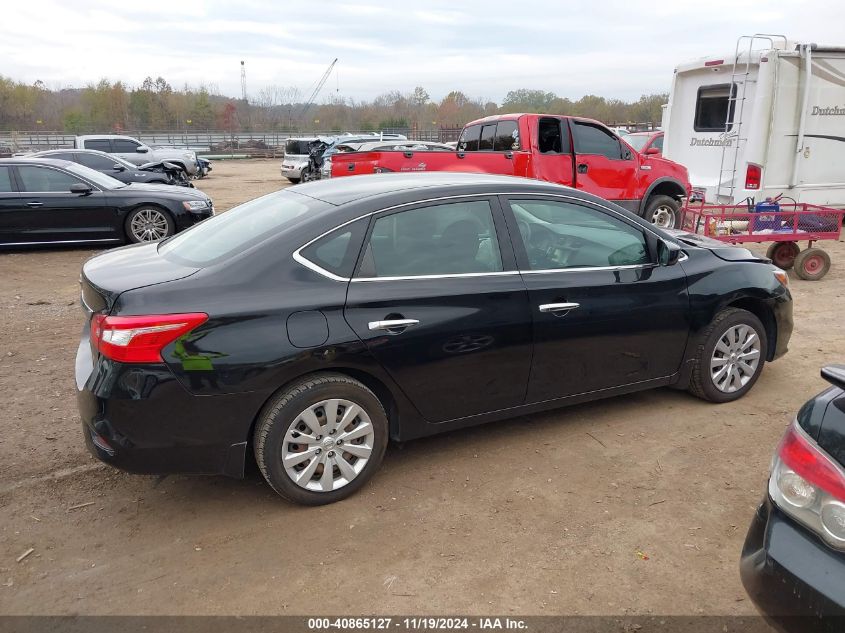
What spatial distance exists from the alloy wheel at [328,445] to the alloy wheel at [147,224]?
7.69m

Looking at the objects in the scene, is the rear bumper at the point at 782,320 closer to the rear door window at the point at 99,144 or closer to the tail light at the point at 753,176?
the tail light at the point at 753,176

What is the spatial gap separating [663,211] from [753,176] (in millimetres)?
1398

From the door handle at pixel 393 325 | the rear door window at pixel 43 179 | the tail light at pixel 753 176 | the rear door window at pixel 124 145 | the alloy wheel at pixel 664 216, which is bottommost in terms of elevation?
the door handle at pixel 393 325

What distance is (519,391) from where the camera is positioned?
392 centimetres

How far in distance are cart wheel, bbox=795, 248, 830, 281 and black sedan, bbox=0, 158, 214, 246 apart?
8487 millimetres

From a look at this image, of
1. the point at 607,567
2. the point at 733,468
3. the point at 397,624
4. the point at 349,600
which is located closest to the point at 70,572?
the point at 349,600

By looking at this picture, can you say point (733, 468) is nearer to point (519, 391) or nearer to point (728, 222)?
point (519, 391)

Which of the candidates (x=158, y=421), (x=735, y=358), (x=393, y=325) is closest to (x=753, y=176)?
(x=735, y=358)

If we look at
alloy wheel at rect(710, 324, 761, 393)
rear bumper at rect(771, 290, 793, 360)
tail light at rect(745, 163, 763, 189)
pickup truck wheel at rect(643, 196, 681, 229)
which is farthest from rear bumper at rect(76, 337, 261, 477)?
tail light at rect(745, 163, 763, 189)

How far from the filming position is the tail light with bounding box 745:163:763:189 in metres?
10.2

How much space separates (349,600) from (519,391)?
159 centimetres

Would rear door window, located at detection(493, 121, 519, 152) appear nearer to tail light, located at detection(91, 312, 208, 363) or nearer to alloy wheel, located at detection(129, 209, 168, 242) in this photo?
alloy wheel, located at detection(129, 209, 168, 242)

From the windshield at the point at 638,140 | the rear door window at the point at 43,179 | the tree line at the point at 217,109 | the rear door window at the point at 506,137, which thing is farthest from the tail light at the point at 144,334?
the tree line at the point at 217,109

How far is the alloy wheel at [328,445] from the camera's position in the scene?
3322 mm
